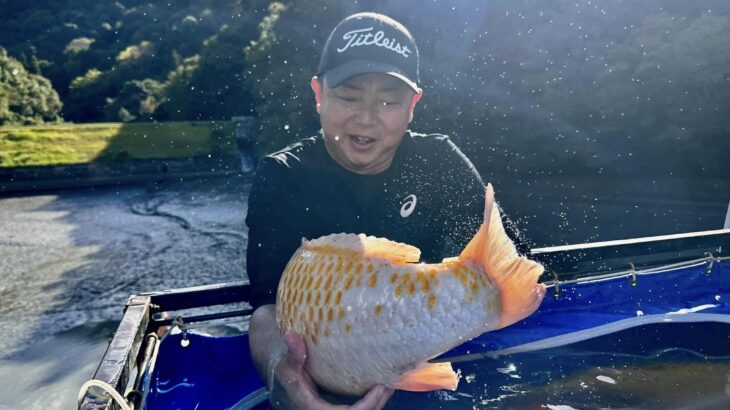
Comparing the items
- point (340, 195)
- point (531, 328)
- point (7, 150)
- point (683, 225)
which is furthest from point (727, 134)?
point (7, 150)

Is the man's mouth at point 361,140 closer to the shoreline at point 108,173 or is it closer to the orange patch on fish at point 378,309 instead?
the orange patch on fish at point 378,309

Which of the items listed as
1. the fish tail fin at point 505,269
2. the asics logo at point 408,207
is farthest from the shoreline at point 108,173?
the fish tail fin at point 505,269

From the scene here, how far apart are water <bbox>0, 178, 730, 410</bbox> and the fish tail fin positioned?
5.34m

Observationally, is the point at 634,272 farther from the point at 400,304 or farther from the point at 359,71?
the point at 400,304

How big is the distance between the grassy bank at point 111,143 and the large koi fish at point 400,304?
23.0 m

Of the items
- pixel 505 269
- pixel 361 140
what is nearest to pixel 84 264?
pixel 361 140

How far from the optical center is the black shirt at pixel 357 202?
7.55 ft

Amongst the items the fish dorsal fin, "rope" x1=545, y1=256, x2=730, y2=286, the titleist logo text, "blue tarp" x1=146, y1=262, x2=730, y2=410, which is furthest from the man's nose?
"rope" x1=545, y1=256, x2=730, y2=286

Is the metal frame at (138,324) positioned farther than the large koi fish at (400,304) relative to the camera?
Yes

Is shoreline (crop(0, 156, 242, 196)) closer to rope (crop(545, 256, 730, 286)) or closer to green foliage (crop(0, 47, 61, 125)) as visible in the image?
green foliage (crop(0, 47, 61, 125))

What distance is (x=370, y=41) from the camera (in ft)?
7.48

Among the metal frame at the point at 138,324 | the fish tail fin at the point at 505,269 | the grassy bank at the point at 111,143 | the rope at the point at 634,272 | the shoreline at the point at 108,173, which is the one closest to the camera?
the fish tail fin at the point at 505,269

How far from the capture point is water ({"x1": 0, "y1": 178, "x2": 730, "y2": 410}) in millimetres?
6539

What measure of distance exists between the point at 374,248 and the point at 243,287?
1.42 m
